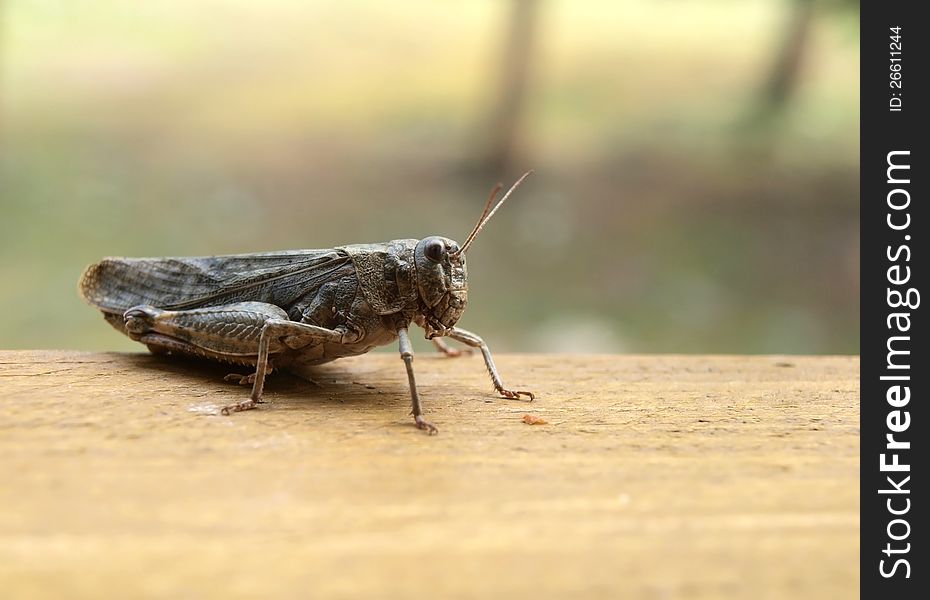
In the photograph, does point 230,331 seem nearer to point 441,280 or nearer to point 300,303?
point 300,303

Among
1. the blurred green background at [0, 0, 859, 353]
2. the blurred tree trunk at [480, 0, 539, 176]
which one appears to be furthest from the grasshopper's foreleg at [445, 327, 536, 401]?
the blurred tree trunk at [480, 0, 539, 176]

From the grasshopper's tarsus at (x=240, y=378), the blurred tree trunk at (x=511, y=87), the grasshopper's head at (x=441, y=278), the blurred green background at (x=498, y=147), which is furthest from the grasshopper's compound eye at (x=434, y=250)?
the blurred tree trunk at (x=511, y=87)

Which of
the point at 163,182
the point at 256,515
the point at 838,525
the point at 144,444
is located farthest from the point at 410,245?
the point at 163,182

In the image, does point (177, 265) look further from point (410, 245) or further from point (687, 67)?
point (687, 67)

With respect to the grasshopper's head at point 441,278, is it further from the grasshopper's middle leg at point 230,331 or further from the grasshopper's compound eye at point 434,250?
the grasshopper's middle leg at point 230,331

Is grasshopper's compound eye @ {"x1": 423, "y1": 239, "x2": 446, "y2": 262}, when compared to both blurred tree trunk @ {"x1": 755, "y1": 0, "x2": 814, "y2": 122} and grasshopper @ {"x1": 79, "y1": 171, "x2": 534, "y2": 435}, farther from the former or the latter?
blurred tree trunk @ {"x1": 755, "y1": 0, "x2": 814, "y2": 122}
